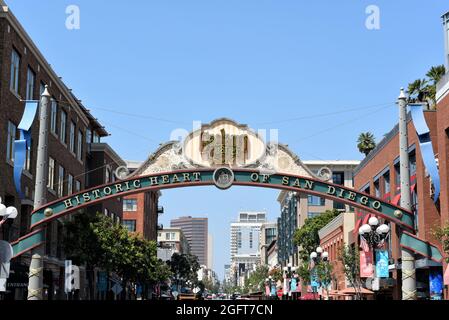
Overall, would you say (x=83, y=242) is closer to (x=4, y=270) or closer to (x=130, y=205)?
(x=4, y=270)

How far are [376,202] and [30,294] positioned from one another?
464 inches

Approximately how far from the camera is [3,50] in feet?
123

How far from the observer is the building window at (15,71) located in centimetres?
3944

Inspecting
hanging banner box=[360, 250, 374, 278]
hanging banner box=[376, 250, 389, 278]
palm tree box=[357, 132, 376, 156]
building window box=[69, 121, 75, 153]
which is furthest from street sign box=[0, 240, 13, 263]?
palm tree box=[357, 132, 376, 156]

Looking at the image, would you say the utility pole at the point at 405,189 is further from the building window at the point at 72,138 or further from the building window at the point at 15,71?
the building window at the point at 72,138

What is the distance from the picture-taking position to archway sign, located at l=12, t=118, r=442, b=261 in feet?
78.3

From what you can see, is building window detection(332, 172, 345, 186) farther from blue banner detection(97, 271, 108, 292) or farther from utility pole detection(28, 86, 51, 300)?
utility pole detection(28, 86, 51, 300)

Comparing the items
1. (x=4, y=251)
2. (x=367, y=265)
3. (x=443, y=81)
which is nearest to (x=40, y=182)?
(x=4, y=251)

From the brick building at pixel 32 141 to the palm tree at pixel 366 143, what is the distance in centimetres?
4503

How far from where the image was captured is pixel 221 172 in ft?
79.9

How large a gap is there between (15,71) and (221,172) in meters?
21.0

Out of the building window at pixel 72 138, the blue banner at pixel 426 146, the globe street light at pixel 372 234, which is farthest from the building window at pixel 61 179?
the blue banner at pixel 426 146

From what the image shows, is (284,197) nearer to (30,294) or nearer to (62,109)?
(62,109)
